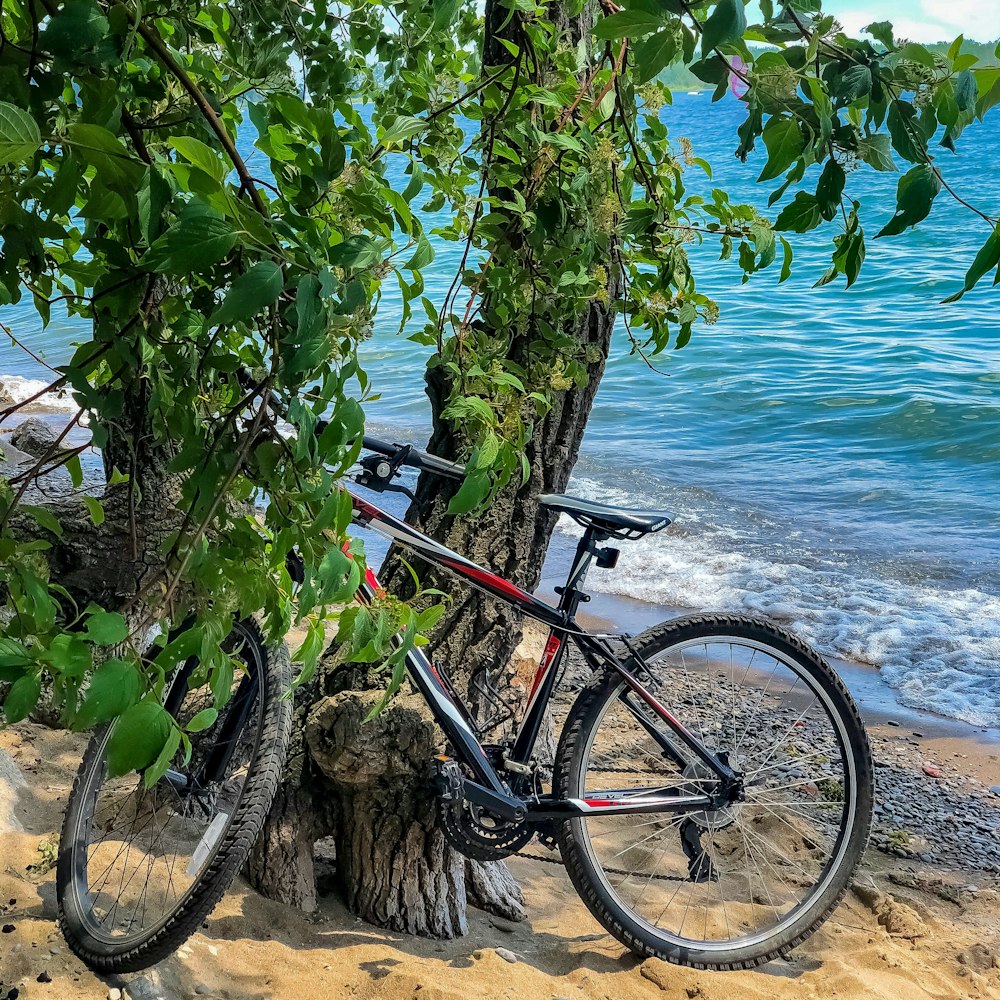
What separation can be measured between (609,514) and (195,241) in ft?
6.28

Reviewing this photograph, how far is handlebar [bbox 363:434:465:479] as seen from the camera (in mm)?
2541

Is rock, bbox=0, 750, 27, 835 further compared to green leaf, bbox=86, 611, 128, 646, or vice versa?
rock, bbox=0, 750, 27, 835

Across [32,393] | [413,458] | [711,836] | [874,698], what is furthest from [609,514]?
[32,393]

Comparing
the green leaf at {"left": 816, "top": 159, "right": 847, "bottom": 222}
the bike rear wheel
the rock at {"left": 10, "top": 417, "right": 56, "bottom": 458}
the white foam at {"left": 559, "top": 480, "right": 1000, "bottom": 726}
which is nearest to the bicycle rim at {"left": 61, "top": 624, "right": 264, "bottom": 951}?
the bike rear wheel

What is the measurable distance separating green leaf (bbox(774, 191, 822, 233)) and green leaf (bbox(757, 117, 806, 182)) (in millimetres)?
49

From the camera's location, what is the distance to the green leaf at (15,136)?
2.58ft

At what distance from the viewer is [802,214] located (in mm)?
1169

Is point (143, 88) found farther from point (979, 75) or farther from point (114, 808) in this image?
point (114, 808)

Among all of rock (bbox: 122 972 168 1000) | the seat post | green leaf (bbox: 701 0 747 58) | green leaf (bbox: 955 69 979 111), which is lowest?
rock (bbox: 122 972 168 1000)

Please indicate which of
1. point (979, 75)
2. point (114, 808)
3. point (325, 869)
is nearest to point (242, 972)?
point (325, 869)

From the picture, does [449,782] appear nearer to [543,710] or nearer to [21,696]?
[543,710]

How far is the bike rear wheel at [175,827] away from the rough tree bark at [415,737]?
188 millimetres

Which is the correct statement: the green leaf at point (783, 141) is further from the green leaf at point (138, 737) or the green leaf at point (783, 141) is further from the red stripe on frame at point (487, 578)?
the red stripe on frame at point (487, 578)

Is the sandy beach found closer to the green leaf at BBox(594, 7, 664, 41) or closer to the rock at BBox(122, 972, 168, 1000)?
the rock at BBox(122, 972, 168, 1000)
